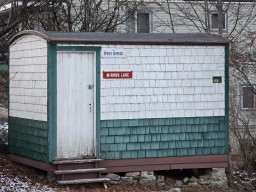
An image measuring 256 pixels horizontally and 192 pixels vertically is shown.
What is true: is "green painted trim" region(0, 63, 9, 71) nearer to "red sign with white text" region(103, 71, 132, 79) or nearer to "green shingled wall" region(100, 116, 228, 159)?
"red sign with white text" region(103, 71, 132, 79)

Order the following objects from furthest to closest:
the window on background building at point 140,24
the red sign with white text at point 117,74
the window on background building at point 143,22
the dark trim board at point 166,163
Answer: the window on background building at point 143,22 → the window on background building at point 140,24 → the dark trim board at point 166,163 → the red sign with white text at point 117,74

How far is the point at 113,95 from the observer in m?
14.2

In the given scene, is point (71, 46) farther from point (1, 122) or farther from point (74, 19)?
point (1, 122)

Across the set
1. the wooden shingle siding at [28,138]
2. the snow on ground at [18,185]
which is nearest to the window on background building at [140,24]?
the wooden shingle siding at [28,138]

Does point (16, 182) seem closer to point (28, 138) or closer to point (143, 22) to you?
point (28, 138)

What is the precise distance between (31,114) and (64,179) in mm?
1715

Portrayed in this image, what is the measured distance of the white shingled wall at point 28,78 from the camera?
1399 centimetres

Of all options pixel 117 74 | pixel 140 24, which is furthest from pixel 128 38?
pixel 140 24

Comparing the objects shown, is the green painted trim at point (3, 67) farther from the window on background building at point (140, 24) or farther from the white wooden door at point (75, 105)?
the white wooden door at point (75, 105)

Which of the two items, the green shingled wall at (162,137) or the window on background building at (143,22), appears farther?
the window on background building at (143,22)

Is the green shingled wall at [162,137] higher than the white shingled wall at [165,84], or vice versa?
the white shingled wall at [165,84]

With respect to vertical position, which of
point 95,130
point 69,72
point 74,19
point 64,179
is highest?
point 74,19

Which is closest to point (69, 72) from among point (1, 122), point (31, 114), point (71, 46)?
point (71, 46)

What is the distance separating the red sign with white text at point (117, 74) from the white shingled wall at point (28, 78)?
48.6 inches
